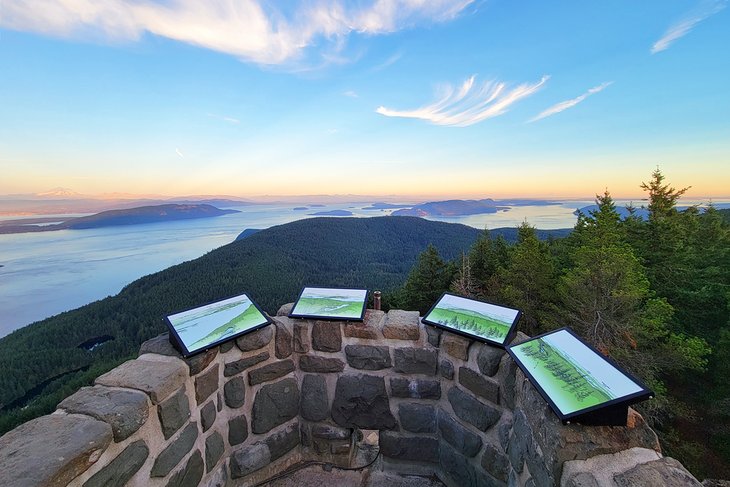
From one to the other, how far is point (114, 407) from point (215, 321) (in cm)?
88

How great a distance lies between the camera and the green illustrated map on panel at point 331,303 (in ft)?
9.20

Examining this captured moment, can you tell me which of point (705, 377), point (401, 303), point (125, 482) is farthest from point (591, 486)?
point (401, 303)

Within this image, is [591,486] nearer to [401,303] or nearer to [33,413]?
[401,303]

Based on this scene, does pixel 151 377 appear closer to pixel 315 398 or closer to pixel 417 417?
pixel 315 398

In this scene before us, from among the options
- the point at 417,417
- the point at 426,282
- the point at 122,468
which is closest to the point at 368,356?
the point at 417,417

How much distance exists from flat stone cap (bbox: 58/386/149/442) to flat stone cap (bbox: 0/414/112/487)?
5cm

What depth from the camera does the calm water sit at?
7634 centimetres

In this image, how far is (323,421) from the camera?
9.61ft

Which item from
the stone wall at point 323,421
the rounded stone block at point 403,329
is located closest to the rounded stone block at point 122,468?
the stone wall at point 323,421

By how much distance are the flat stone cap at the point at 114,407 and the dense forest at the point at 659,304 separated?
10.3m

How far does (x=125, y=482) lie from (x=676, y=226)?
61.8 feet

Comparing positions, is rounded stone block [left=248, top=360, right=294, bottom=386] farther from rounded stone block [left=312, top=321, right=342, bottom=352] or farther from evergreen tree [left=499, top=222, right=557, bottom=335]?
evergreen tree [left=499, top=222, right=557, bottom=335]

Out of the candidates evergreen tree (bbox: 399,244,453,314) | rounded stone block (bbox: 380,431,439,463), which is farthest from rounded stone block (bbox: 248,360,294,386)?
evergreen tree (bbox: 399,244,453,314)

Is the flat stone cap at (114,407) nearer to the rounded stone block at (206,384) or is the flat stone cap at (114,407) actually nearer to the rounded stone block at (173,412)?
the rounded stone block at (173,412)
